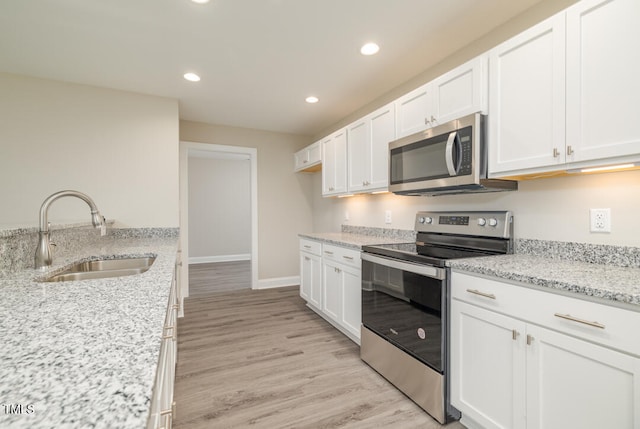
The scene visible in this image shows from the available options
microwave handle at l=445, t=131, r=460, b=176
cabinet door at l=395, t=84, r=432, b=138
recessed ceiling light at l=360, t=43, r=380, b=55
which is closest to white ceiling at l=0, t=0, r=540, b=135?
recessed ceiling light at l=360, t=43, r=380, b=55

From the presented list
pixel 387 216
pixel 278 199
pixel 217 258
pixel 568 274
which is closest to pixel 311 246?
pixel 387 216

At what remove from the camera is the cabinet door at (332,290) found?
2.83 m

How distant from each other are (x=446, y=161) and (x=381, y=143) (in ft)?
2.94

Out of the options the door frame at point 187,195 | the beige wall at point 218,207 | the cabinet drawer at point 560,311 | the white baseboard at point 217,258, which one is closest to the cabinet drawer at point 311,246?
the door frame at point 187,195

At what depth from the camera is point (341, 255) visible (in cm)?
278

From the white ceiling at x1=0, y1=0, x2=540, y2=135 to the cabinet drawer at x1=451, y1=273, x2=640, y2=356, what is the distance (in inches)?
67.5

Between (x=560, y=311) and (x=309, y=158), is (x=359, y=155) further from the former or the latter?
(x=560, y=311)

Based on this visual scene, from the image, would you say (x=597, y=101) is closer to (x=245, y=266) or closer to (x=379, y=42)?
(x=379, y=42)

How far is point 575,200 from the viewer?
5.43ft

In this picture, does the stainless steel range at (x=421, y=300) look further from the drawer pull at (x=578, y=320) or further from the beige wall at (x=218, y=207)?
the beige wall at (x=218, y=207)

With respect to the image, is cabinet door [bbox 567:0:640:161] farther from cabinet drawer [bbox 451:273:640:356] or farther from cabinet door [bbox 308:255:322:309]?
cabinet door [bbox 308:255:322:309]

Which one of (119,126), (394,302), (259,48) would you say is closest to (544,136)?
(394,302)

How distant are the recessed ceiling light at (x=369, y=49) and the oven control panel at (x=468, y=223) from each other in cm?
138

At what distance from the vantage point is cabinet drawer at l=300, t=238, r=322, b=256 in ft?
10.7
